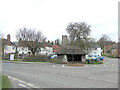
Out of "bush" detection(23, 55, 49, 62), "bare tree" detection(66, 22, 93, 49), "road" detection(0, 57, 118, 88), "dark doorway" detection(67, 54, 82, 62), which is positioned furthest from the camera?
"bare tree" detection(66, 22, 93, 49)

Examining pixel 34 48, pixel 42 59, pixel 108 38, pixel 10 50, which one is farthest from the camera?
pixel 108 38

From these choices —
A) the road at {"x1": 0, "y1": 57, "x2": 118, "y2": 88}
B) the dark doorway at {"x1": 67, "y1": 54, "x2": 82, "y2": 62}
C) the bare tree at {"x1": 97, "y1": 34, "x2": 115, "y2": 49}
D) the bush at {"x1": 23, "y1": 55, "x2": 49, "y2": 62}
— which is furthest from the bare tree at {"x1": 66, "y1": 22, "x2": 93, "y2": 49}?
the bare tree at {"x1": 97, "y1": 34, "x2": 115, "y2": 49}

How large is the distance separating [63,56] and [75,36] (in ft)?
48.7

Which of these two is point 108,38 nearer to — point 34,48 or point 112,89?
point 34,48

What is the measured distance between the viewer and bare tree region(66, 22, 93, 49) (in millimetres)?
46806

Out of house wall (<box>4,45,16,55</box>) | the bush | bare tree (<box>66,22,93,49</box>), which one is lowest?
the bush

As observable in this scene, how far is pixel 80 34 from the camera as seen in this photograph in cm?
4894

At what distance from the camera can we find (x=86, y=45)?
4662cm

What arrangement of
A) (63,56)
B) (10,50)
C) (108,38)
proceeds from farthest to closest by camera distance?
1. (108,38)
2. (10,50)
3. (63,56)

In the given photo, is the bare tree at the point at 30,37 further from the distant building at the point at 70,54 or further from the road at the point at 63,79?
the road at the point at 63,79

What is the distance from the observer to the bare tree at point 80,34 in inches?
1843

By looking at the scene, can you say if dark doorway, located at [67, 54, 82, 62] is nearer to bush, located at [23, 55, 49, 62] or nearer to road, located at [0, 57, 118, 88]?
bush, located at [23, 55, 49, 62]

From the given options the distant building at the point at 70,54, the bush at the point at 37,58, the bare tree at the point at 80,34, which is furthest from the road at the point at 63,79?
the bare tree at the point at 80,34

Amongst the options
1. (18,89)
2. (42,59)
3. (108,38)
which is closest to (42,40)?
(42,59)
